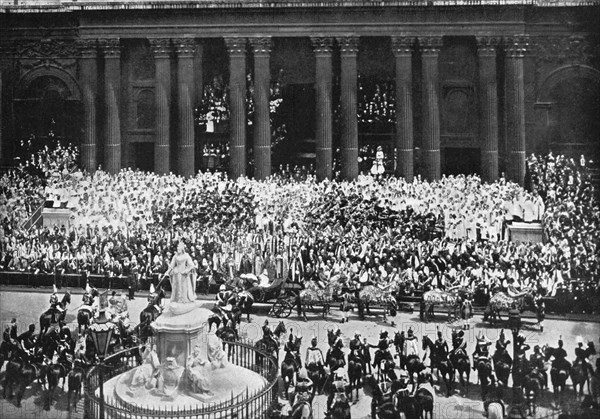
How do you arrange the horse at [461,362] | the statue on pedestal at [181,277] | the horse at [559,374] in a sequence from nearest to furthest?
the statue on pedestal at [181,277] → the horse at [559,374] → the horse at [461,362]

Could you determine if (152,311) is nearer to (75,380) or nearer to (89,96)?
(75,380)

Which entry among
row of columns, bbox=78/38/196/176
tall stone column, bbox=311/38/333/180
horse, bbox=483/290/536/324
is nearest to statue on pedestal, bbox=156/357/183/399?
horse, bbox=483/290/536/324

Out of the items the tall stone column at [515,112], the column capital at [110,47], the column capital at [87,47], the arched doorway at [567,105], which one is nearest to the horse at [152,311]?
the arched doorway at [567,105]

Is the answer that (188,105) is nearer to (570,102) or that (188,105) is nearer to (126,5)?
(126,5)

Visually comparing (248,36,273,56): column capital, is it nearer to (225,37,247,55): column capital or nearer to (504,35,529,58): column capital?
(225,37,247,55): column capital

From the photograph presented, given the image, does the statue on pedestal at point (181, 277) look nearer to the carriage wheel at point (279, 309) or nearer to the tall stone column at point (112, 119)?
the carriage wheel at point (279, 309)

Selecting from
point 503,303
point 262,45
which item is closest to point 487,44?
point 262,45
